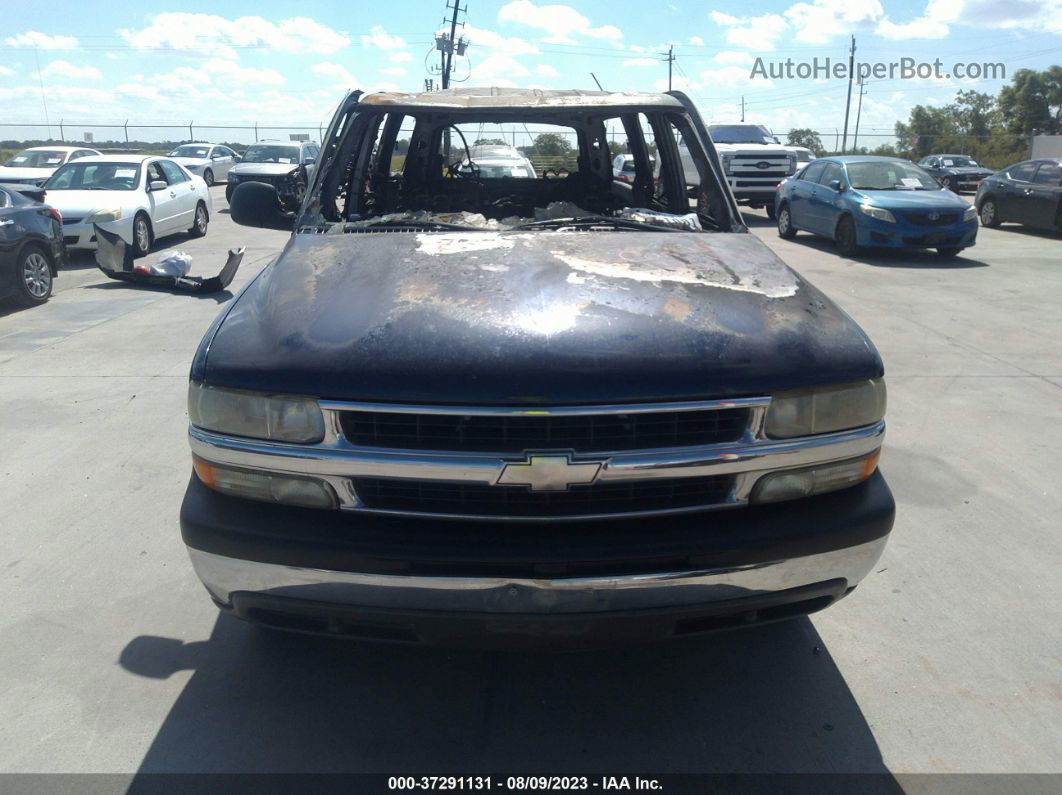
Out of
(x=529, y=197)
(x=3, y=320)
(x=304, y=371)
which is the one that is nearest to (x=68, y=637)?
(x=304, y=371)

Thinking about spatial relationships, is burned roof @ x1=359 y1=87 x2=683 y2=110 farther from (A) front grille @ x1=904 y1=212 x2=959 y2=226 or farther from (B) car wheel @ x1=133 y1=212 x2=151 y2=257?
(B) car wheel @ x1=133 y1=212 x2=151 y2=257

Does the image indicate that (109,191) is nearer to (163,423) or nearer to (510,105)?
(163,423)

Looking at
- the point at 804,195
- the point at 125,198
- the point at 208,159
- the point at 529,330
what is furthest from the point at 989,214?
the point at 208,159

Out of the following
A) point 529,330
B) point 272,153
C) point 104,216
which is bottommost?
point 104,216

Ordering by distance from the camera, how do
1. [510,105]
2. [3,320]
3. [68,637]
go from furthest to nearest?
[3,320] < [510,105] < [68,637]

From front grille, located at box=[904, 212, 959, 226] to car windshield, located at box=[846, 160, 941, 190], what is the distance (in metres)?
1.01

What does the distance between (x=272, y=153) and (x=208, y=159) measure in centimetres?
740

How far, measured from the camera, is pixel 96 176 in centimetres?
1380

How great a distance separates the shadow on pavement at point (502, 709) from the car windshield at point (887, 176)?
12128mm

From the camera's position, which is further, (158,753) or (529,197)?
(529,197)

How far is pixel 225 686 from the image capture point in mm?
2867

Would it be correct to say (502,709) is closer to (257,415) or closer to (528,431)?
(528,431)

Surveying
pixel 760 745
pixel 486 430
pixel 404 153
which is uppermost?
pixel 404 153

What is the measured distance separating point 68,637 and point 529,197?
3092 mm
